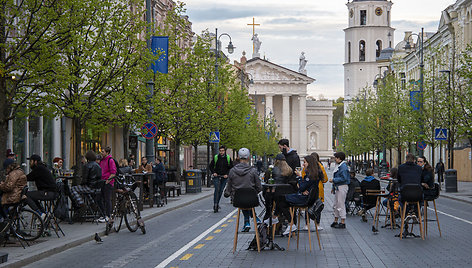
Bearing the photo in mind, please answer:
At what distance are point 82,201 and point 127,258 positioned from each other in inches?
258

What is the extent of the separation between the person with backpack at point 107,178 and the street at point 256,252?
0.69 meters

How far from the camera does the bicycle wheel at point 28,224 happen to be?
53.1 ft

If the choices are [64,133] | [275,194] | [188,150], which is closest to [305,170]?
[275,194]

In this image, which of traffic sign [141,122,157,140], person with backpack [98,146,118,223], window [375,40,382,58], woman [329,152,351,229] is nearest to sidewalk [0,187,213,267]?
person with backpack [98,146,118,223]

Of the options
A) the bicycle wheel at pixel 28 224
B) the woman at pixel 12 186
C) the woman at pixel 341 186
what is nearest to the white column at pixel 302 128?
the woman at pixel 341 186

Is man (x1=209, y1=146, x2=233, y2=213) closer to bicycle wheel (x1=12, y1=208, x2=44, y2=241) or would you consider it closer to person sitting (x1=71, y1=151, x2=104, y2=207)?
person sitting (x1=71, y1=151, x2=104, y2=207)

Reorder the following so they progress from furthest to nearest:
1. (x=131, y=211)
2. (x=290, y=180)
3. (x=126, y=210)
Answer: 1. (x=131, y=211)
2. (x=126, y=210)
3. (x=290, y=180)

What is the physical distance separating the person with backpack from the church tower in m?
→ 139

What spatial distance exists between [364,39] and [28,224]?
14584cm

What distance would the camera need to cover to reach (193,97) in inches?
1686

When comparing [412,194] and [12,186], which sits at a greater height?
[12,186]

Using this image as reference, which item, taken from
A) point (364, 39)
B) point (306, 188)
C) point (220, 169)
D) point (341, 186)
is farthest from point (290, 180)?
point (364, 39)

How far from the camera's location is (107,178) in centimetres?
2098

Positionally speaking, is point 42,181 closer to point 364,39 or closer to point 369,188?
point 369,188
